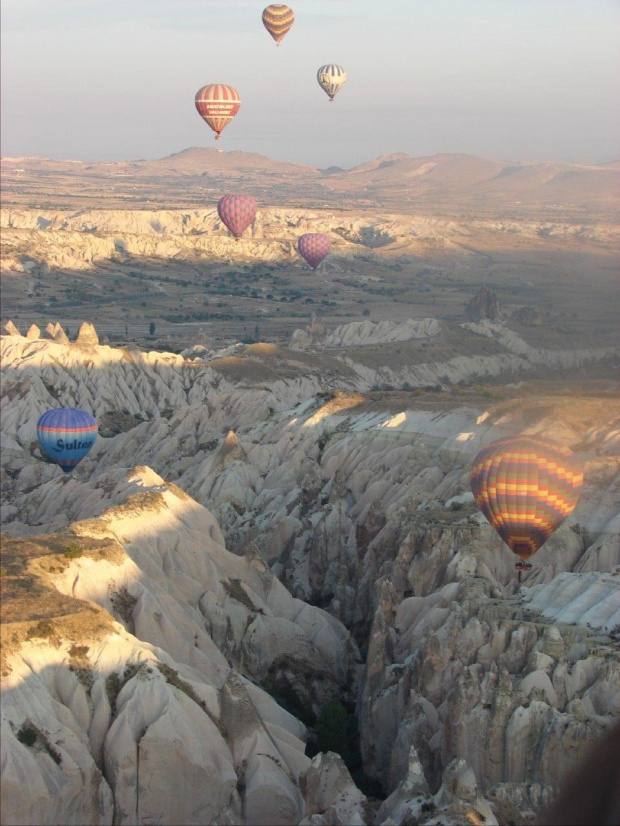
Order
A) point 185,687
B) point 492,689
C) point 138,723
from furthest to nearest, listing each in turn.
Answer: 1. point 492,689
2. point 185,687
3. point 138,723

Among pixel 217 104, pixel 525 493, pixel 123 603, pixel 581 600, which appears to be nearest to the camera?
pixel 123 603

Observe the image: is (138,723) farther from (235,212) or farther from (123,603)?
(235,212)

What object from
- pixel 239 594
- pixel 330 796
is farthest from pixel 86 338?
pixel 330 796

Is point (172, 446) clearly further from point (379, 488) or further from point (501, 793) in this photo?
point (501, 793)

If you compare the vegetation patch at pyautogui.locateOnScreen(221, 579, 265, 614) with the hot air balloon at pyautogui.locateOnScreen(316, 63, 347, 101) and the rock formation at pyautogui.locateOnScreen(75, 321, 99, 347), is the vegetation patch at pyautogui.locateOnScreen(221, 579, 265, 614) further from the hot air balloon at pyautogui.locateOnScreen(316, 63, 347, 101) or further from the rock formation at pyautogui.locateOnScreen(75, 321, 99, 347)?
the hot air balloon at pyautogui.locateOnScreen(316, 63, 347, 101)

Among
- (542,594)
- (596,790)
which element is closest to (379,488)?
(542,594)

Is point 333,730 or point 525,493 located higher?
point 525,493

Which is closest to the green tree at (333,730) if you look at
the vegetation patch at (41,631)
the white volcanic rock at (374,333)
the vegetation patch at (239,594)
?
the vegetation patch at (239,594)
